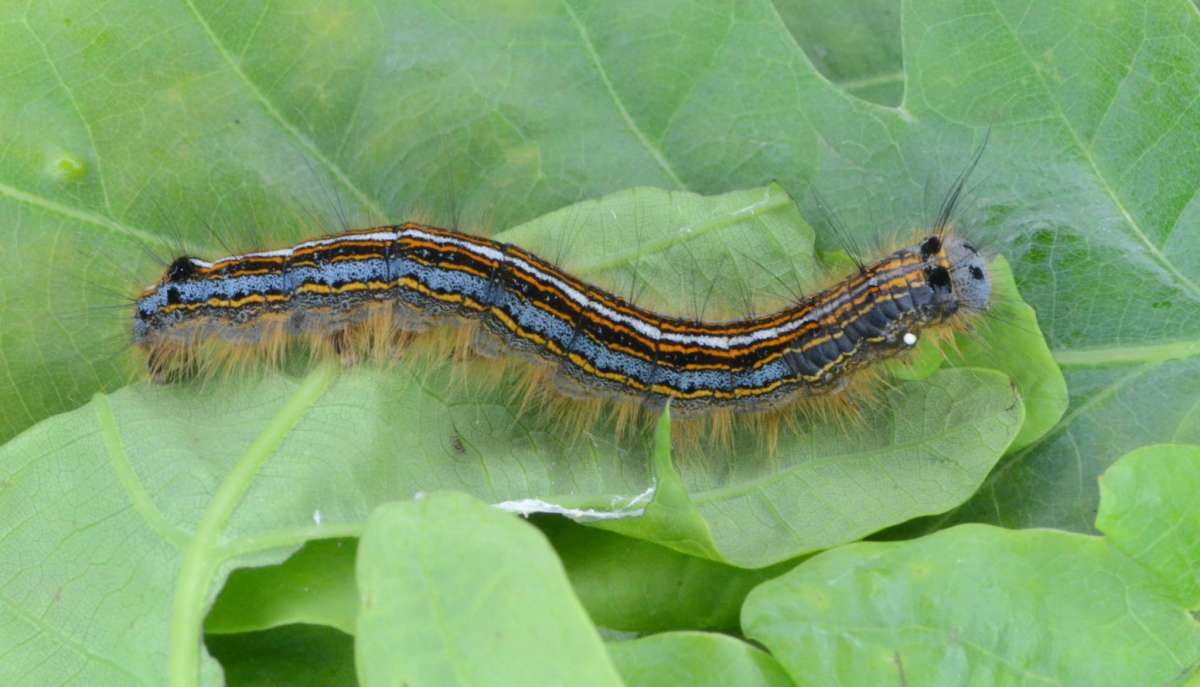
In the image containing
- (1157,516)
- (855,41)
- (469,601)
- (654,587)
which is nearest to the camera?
(469,601)

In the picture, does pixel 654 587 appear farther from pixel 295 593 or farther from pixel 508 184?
pixel 508 184

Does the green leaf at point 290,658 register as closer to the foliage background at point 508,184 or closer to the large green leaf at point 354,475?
the foliage background at point 508,184

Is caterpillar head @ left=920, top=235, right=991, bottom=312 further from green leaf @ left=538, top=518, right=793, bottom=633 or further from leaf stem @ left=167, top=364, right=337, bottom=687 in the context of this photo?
leaf stem @ left=167, top=364, right=337, bottom=687

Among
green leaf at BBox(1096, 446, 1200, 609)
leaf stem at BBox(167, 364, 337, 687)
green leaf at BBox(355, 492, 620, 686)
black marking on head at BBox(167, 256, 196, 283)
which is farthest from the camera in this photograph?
black marking on head at BBox(167, 256, 196, 283)

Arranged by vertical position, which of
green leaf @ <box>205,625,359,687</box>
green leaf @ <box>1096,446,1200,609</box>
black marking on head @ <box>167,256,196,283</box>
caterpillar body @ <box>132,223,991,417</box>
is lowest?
green leaf @ <box>205,625,359,687</box>

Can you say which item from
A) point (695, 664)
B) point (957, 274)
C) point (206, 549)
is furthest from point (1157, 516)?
point (206, 549)

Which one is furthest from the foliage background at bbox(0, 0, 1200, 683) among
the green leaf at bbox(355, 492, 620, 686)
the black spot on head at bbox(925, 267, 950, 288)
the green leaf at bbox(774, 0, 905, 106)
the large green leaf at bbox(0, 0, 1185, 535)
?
the green leaf at bbox(355, 492, 620, 686)

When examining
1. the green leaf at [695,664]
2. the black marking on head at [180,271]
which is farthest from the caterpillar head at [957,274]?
the black marking on head at [180,271]
